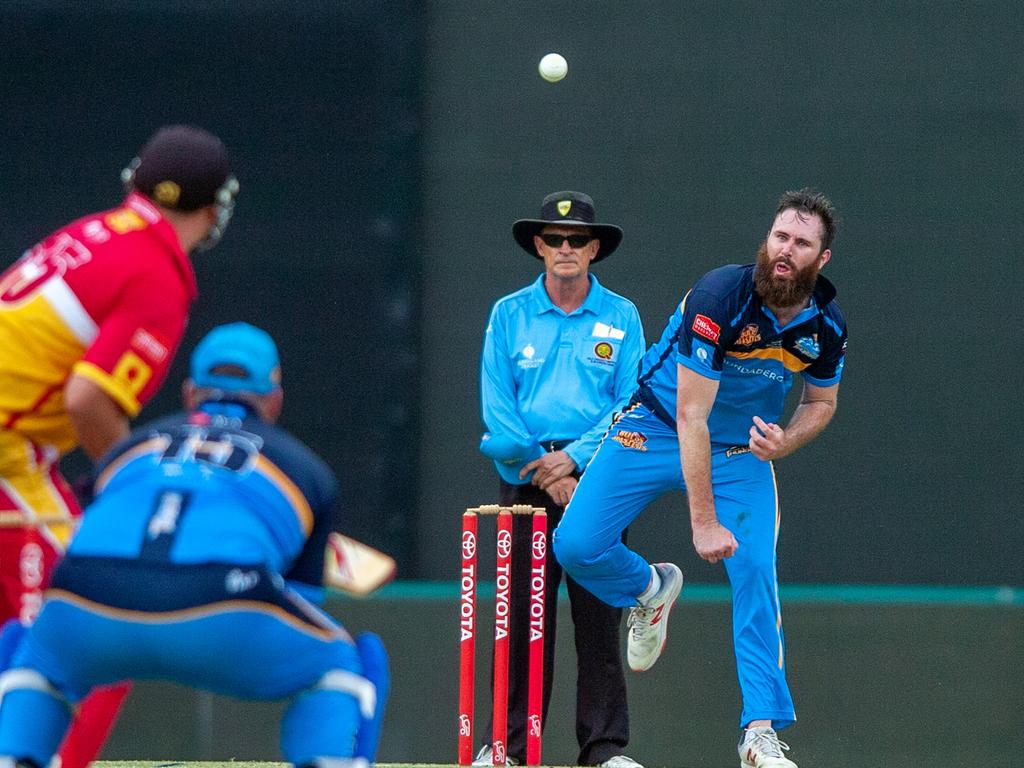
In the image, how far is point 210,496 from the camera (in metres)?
2.57

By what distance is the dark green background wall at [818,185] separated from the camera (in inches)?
214

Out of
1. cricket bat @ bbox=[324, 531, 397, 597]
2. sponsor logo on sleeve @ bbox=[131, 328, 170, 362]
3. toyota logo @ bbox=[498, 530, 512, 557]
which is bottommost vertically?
cricket bat @ bbox=[324, 531, 397, 597]

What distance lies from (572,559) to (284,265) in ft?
5.32

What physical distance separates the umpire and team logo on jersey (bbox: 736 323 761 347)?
0.70 meters

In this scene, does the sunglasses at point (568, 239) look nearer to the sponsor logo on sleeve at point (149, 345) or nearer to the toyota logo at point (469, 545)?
the toyota logo at point (469, 545)

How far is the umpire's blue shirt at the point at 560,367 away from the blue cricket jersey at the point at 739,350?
17.8 inches

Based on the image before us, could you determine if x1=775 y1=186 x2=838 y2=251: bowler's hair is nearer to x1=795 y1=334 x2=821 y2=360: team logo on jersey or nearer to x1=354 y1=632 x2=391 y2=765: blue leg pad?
x1=795 y1=334 x2=821 y2=360: team logo on jersey

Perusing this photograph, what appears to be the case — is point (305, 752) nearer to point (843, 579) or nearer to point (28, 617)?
point (28, 617)

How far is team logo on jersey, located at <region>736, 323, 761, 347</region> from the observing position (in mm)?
4223

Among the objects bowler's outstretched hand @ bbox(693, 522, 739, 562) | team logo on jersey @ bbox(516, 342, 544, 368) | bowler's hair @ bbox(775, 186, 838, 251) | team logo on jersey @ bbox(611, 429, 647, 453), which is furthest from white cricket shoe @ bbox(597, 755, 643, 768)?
bowler's hair @ bbox(775, 186, 838, 251)

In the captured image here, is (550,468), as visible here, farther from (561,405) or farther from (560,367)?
(560,367)

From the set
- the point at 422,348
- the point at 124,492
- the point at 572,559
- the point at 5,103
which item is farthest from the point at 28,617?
the point at 5,103

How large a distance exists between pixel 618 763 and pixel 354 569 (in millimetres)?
2009

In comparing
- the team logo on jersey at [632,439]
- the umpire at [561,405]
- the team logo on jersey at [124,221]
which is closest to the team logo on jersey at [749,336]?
the team logo on jersey at [632,439]
